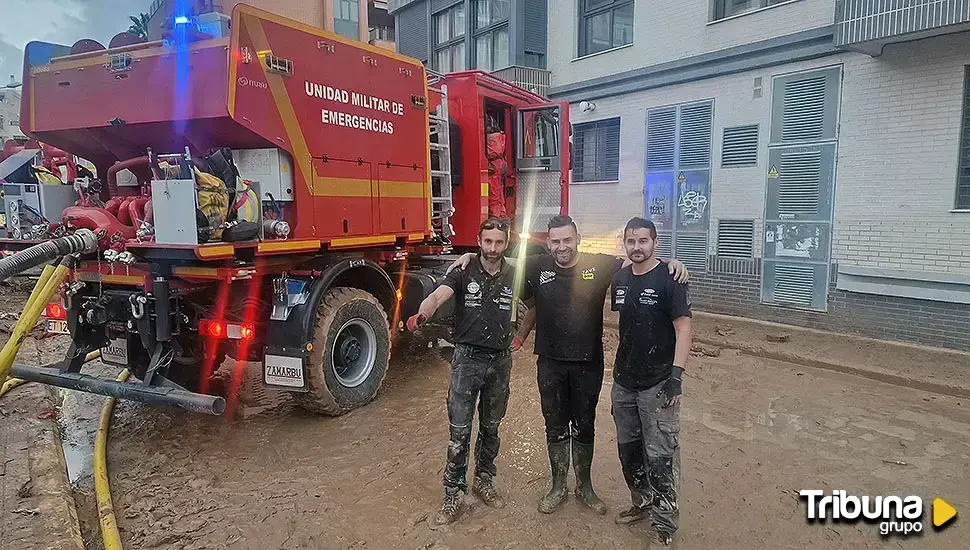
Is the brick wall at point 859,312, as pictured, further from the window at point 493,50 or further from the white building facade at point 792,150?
the window at point 493,50

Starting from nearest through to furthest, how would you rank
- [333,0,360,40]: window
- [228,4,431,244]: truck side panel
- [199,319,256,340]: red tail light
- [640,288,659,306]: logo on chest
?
[640,288,659,306]: logo on chest → [228,4,431,244]: truck side panel → [199,319,256,340]: red tail light → [333,0,360,40]: window

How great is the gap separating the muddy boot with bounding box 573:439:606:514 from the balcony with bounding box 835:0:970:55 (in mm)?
6565

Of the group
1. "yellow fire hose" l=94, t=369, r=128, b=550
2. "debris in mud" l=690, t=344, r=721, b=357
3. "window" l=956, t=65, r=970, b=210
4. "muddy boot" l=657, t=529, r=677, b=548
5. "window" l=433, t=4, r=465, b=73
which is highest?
"window" l=433, t=4, r=465, b=73

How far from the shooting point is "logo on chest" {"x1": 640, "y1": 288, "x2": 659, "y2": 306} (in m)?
3.41

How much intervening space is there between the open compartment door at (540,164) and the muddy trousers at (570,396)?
4928 mm

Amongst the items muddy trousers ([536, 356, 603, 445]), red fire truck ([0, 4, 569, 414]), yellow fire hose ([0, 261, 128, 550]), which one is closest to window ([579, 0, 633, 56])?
red fire truck ([0, 4, 569, 414])

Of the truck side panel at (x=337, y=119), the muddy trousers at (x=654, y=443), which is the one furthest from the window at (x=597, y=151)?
the muddy trousers at (x=654, y=443)

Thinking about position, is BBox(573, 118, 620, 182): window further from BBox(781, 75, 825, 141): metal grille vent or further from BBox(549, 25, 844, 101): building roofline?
BBox(781, 75, 825, 141): metal grille vent

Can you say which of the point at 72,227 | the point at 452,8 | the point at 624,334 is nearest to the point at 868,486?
the point at 624,334

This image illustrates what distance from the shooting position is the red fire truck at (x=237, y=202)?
4.52 m

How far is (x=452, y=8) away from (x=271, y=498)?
14177mm

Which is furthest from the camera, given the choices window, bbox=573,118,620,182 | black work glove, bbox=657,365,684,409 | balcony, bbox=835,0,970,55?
window, bbox=573,118,620,182

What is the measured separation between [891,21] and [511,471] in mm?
6883

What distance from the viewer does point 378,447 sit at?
4.85 m
